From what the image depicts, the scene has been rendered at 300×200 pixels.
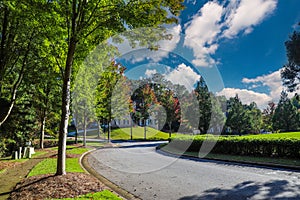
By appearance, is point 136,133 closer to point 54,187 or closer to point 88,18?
point 88,18

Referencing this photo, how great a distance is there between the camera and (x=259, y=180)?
6727 millimetres

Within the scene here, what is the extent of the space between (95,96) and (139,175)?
12691 mm

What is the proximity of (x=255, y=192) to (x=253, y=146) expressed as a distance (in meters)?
7.71

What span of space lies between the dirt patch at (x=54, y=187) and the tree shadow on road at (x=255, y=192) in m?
2.65

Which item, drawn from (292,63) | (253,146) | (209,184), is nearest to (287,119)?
(292,63)

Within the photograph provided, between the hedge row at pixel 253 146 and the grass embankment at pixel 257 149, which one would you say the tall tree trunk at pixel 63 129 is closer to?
the grass embankment at pixel 257 149

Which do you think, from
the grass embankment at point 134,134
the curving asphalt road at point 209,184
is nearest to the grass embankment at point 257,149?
the curving asphalt road at point 209,184

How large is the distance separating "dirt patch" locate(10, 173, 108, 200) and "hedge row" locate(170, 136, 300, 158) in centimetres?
989

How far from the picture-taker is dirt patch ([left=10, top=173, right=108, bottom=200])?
509cm

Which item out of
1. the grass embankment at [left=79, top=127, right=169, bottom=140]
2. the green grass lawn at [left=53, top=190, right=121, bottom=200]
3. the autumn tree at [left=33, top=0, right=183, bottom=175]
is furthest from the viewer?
the grass embankment at [left=79, top=127, right=169, bottom=140]

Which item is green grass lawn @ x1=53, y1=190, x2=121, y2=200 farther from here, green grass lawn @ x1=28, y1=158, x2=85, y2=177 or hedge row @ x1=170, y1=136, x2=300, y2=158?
hedge row @ x1=170, y1=136, x2=300, y2=158

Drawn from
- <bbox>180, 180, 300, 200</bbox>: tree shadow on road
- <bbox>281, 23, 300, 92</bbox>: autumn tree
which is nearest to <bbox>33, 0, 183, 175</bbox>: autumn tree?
<bbox>180, 180, 300, 200</bbox>: tree shadow on road

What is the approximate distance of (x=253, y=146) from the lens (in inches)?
487

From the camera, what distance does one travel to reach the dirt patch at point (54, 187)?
5.09m
